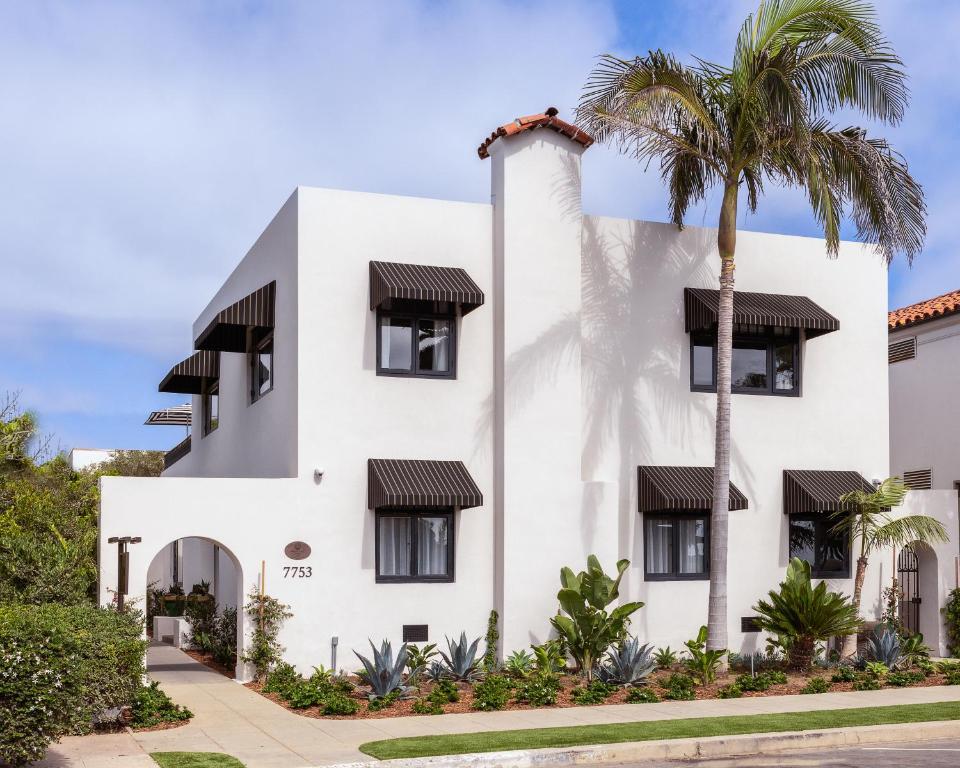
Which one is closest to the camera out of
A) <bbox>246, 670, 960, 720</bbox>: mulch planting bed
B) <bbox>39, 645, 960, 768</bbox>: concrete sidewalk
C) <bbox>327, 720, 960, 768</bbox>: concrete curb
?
<bbox>327, 720, 960, 768</bbox>: concrete curb

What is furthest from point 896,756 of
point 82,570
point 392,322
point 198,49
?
point 198,49

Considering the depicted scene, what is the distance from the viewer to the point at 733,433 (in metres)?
19.1

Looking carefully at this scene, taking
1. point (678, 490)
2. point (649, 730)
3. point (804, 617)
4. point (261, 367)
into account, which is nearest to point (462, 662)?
point (649, 730)

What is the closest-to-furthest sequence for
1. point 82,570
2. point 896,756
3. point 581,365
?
point 896,756, point 82,570, point 581,365

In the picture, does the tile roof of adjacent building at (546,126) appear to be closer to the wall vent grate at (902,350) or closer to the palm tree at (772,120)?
the palm tree at (772,120)

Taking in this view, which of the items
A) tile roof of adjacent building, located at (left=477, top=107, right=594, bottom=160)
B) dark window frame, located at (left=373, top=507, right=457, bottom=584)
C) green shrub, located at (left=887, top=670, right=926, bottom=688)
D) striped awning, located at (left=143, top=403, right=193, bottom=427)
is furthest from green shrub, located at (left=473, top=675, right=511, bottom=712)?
striped awning, located at (left=143, top=403, right=193, bottom=427)

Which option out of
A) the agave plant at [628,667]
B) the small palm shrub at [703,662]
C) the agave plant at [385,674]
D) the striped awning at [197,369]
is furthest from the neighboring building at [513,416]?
the striped awning at [197,369]

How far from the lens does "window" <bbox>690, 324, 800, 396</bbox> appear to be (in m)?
19.3

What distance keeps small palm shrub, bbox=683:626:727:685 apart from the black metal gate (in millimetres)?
5653

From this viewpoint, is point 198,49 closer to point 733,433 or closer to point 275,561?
point 275,561

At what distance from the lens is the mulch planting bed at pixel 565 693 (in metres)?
13.9

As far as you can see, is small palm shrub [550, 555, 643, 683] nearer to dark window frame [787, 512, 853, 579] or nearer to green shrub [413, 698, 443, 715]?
green shrub [413, 698, 443, 715]

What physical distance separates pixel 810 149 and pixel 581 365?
15.8ft

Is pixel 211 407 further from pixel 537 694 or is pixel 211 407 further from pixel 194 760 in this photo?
pixel 194 760
